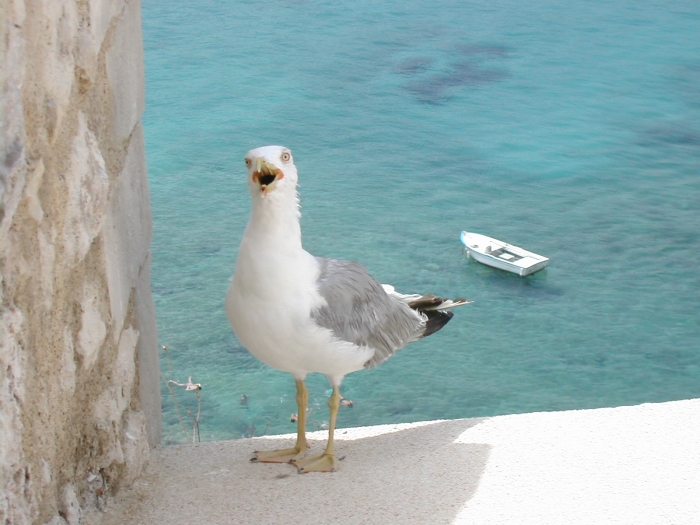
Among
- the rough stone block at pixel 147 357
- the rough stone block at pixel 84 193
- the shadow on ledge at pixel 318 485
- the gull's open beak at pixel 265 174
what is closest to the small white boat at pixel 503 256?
the shadow on ledge at pixel 318 485

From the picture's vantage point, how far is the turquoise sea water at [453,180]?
223 inches

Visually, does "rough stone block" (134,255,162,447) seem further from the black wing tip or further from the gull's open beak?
the black wing tip

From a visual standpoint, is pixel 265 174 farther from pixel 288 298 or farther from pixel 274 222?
pixel 288 298

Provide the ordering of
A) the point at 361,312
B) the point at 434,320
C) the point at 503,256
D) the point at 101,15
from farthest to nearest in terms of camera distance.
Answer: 1. the point at 503,256
2. the point at 434,320
3. the point at 361,312
4. the point at 101,15

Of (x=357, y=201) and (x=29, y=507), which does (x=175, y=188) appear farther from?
(x=29, y=507)

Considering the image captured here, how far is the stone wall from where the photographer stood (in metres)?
1.55

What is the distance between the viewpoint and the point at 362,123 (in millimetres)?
9148

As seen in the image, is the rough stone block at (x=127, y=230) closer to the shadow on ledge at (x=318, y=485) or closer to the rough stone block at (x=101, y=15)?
the rough stone block at (x=101, y=15)

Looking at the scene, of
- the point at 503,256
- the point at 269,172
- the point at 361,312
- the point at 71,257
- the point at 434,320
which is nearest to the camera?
the point at 71,257

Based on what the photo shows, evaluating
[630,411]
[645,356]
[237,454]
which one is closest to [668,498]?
[630,411]

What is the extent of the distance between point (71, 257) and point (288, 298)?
28.5 inches

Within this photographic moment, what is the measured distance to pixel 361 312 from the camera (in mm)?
2752

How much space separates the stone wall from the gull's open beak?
0.32 metres

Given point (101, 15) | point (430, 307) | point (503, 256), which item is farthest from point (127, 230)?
point (503, 256)
